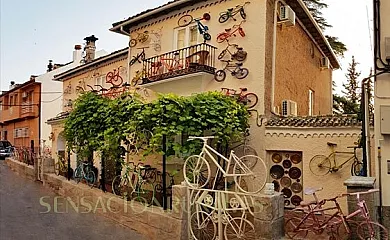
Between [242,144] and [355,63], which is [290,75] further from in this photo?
[355,63]

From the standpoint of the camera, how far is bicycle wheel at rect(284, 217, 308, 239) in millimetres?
6438

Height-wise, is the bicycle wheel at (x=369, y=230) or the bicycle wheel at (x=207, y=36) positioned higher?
the bicycle wheel at (x=207, y=36)

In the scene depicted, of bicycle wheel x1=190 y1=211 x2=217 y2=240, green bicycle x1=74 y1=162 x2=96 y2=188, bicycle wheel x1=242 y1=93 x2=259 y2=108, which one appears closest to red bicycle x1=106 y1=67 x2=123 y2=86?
green bicycle x1=74 y1=162 x2=96 y2=188

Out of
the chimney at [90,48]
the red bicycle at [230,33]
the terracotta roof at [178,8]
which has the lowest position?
the red bicycle at [230,33]

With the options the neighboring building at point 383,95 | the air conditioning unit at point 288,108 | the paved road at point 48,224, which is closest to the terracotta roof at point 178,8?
the air conditioning unit at point 288,108

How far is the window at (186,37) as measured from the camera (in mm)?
11930

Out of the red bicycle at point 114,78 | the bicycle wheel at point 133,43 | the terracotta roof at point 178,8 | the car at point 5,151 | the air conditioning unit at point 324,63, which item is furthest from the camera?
the car at point 5,151

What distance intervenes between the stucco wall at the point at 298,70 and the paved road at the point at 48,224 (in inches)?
229

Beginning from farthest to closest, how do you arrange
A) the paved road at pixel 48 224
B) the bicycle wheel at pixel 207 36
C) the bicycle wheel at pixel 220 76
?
1. the bicycle wheel at pixel 207 36
2. the bicycle wheel at pixel 220 76
3. the paved road at pixel 48 224

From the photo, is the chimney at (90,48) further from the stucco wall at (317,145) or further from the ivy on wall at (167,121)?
the stucco wall at (317,145)

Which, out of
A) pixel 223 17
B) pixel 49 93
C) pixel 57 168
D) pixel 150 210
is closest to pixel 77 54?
pixel 49 93

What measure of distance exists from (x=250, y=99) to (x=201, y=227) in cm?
452

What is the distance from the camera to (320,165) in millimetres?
9609

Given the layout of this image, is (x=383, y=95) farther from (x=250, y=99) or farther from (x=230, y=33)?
(x=230, y=33)
